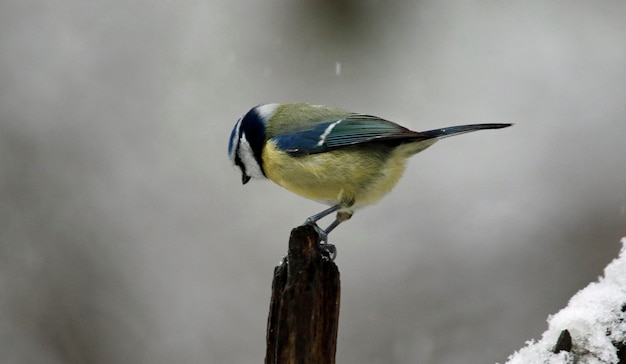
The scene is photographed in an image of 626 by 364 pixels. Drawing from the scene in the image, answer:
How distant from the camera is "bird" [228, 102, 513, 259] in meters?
2.70

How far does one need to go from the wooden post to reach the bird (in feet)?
3.02

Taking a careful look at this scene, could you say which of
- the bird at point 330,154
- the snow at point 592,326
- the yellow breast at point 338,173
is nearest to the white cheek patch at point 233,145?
the bird at point 330,154

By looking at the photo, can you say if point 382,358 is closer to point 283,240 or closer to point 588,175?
point 283,240

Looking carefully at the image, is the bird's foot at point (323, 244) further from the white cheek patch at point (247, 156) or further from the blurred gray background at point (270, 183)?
the blurred gray background at point (270, 183)

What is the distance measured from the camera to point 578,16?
5.73 meters

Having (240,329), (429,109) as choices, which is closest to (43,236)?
(240,329)

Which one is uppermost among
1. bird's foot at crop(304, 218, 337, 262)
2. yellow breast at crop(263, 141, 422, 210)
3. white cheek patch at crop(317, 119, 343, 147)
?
white cheek patch at crop(317, 119, 343, 147)

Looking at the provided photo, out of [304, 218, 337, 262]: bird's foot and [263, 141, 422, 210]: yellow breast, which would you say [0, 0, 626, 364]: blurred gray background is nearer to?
[263, 141, 422, 210]: yellow breast

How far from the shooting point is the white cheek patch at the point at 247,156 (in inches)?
110

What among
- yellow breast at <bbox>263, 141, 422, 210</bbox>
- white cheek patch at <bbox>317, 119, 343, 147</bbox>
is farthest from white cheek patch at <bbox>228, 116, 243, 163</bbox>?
white cheek patch at <bbox>317, 119, 343, 147</bbox>

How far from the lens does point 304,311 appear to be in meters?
1.64

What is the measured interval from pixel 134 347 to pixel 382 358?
167cm

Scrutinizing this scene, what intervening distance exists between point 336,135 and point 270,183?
269 centimetres

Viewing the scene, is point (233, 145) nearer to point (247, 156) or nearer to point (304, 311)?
point (247, 156)
